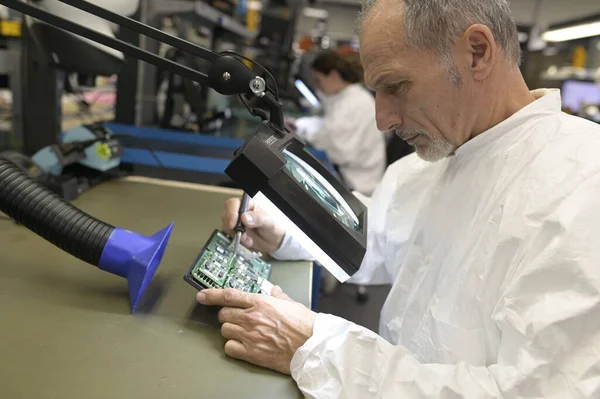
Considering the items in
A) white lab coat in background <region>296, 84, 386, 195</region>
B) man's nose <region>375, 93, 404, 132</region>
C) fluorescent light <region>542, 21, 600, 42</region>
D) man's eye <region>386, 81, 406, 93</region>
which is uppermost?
fluorescent light <region>542, 21, 600, 42</region>

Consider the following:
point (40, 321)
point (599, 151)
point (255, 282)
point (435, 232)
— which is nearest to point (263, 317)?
point (255, 282)

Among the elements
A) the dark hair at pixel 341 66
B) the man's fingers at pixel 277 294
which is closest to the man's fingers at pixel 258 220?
the man's fingers at pixel 277 294

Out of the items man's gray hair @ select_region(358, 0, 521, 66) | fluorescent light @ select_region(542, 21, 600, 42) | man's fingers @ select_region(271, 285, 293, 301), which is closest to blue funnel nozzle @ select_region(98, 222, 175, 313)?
man's fingers @ select_region(271, 285, 293, 301)

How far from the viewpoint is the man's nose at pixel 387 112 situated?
3.05 feet

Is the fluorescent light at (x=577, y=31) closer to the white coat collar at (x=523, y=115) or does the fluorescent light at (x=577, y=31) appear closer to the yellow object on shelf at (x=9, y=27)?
the white coat collar at (x=523, y=115)

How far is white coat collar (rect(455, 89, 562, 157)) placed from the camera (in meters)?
0.91

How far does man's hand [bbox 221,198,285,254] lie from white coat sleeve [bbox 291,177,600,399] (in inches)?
15.4

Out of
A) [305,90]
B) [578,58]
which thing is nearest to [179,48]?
[305,90]

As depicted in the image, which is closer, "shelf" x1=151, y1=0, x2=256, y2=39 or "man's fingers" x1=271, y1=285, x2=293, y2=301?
"man's fingers" x1=271, y1=285, x2=293, y2=301

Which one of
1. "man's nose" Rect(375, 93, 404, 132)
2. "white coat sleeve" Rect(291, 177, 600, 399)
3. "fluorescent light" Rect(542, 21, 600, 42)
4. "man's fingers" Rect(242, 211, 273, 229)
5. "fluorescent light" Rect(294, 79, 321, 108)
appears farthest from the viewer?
"fluorescent light" Rect(542, 21, 600, 42)

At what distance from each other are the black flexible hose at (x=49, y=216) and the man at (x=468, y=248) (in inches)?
9.2

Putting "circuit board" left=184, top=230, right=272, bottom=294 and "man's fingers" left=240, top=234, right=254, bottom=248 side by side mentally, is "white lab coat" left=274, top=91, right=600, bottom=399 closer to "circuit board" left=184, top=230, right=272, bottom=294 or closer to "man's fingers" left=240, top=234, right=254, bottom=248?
"circuit board" left=184, top=230, right=272, bottom=294

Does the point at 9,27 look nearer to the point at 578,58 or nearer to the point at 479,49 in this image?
the point at 479,49

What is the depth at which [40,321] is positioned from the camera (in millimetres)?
733
